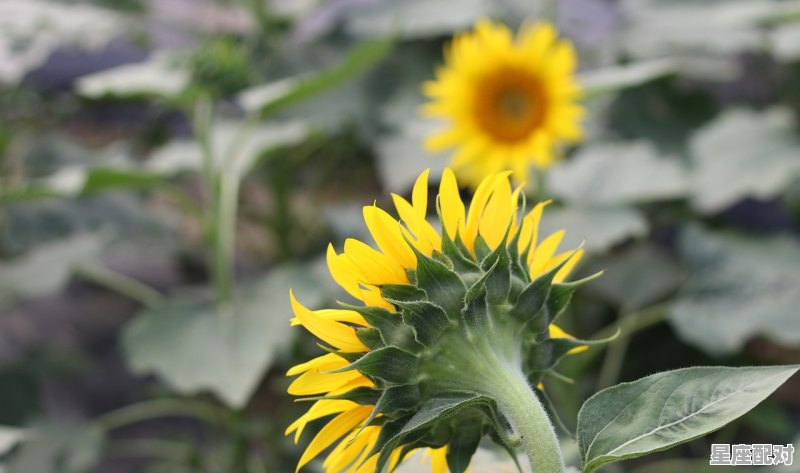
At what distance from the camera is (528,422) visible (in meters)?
0.28

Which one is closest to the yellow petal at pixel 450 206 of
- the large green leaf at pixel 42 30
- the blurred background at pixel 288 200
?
the blurred background at pixel 288 200

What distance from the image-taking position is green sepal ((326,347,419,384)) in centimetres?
29

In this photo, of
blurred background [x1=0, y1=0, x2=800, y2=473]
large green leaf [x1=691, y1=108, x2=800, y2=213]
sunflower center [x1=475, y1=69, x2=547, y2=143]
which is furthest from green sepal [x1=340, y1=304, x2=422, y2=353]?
large green leaf [x1=691, y1=108, x2=800, y2=213]

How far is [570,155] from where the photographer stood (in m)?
1.33

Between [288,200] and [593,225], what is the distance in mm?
518

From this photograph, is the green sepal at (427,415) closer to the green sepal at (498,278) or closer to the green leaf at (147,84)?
the green sepal at (498,278)

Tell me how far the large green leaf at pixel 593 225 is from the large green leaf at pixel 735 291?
0.37ft

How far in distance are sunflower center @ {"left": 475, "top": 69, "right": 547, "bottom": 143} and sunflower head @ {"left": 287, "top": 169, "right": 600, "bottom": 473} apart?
2.06 ft

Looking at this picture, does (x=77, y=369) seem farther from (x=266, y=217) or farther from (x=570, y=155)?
(x=570, y=155)

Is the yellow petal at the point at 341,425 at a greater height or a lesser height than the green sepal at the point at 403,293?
lesser

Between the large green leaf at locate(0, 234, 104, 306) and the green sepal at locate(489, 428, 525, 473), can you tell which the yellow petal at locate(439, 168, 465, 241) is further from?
the large green leaf at locate(0, 234, 104, 306)

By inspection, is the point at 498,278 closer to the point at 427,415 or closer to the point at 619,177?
the point at 427,415

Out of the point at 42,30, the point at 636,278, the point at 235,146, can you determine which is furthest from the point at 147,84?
the point at 636,278

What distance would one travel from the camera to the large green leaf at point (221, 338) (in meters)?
0.88
